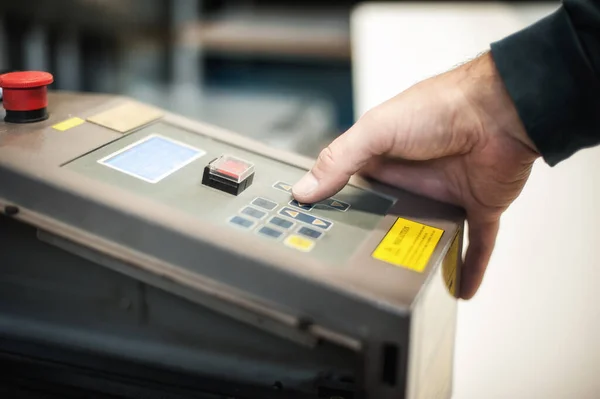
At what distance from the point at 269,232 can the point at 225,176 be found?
0.10 meters

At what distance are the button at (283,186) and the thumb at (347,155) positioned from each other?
0.5 inches

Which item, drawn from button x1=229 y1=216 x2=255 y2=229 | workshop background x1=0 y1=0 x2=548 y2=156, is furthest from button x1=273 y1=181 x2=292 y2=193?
workshop background x1=0 y1=0 x2=548 y2=156

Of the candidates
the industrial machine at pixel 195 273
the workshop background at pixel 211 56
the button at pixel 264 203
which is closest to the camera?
the industrial machine at pixel 195 273

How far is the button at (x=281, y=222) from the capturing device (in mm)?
587

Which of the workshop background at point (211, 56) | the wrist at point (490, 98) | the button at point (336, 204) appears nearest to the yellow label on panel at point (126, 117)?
the button at point (336, 204)

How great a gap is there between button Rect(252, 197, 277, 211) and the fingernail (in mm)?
34

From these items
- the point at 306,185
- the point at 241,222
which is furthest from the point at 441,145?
the point at 241,222

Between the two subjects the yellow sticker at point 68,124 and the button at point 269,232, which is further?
the yellow sticker at point 68,124

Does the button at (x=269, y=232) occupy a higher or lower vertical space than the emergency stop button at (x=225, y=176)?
lower

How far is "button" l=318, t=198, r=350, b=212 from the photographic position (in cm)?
66

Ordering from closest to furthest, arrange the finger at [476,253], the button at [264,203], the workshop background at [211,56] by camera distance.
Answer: the button at [264,203] → the finger at [476,253] → the workshop background at [211,56]

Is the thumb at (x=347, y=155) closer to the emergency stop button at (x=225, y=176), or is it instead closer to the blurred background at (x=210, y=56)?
the emergency stop button at (x=225, y=176)

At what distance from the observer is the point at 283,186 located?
686mm

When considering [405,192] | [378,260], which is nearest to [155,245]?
[378,260]
